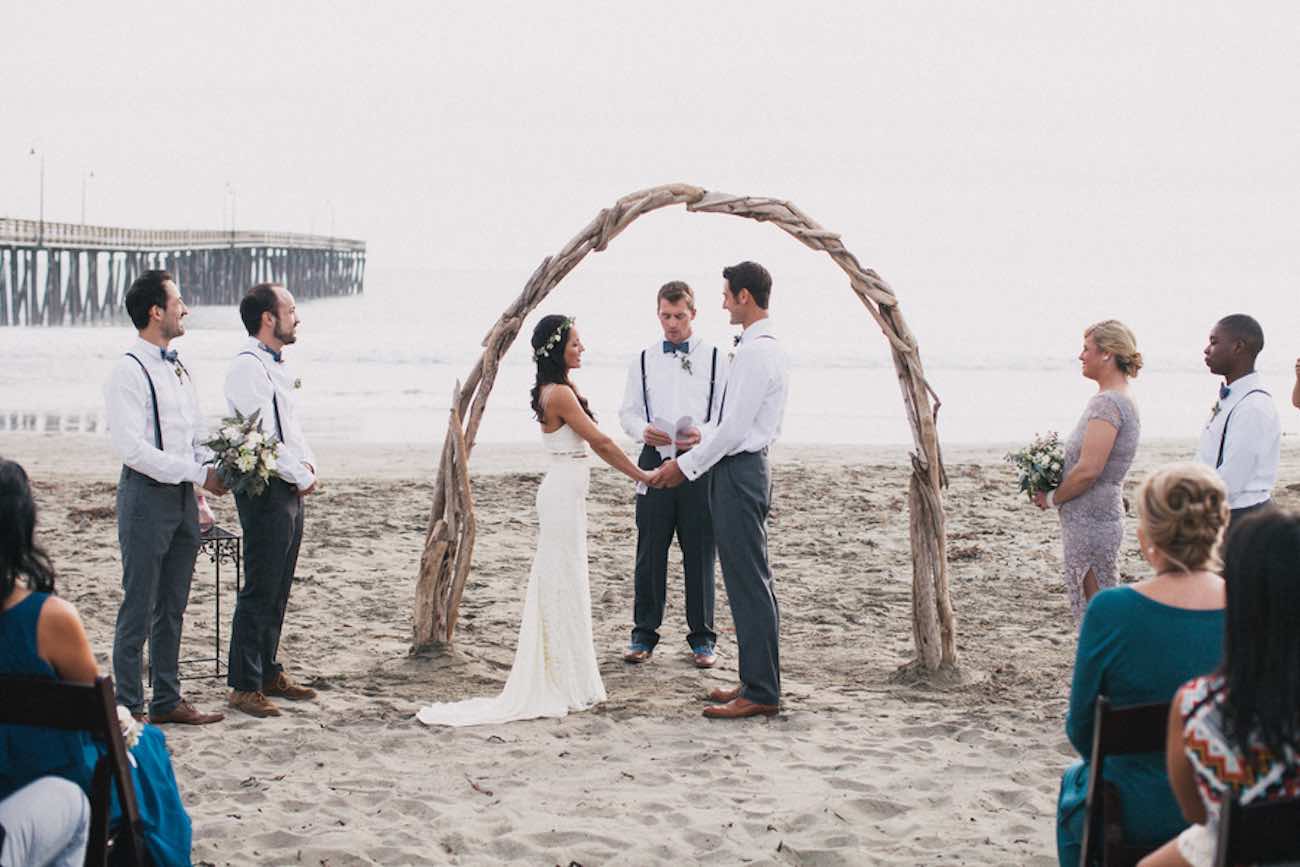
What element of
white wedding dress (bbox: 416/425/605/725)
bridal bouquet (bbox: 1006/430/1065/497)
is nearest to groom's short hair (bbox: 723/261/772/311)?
white wedding dress (bbox: 416/425/605/725)

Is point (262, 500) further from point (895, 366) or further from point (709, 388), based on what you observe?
point (895, 366)

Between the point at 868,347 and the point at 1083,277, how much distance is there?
3895 cm

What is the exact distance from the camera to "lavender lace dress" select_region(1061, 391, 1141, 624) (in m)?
5.64

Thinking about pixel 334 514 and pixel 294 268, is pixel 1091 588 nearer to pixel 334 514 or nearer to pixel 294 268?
pixel 334 514

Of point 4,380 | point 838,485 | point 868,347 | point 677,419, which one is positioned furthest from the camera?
point 868,347

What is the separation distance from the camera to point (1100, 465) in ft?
18.4

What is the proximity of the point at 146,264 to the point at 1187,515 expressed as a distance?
166 ft

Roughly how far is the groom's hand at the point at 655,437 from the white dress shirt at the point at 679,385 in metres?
0.14

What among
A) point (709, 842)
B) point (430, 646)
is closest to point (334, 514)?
point (430, 646)

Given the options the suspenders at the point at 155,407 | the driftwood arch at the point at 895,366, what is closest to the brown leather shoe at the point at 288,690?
the driftwood arch at the point at 895,366

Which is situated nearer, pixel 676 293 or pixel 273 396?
pixel 273 396

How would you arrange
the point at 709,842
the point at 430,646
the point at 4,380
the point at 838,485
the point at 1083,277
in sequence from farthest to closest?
the point at 1083,277 → the point at 4,380 → the point at 838,485 → the point at 430,646 → the point at 709,842

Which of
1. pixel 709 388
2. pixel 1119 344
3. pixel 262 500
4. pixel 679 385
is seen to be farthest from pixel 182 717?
pixel 1119 344

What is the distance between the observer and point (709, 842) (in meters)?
4.63
